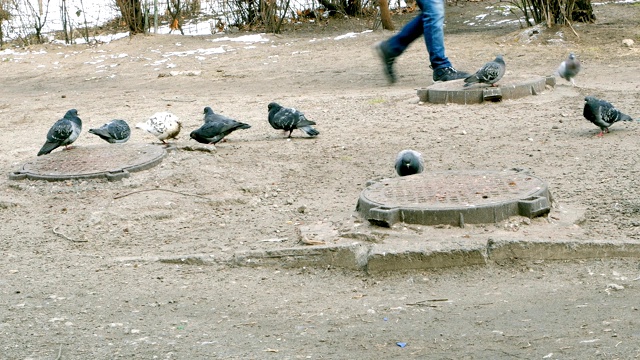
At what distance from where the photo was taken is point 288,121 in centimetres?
780

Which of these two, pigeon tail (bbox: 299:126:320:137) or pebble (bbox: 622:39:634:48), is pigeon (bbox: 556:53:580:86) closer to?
pebble (bbox: 622:39:634:48)

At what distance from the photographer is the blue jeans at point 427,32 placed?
800 cm

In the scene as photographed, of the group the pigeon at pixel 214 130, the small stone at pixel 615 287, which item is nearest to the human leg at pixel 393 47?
the pigeon at pixel 214 130

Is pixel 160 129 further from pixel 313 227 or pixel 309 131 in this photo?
pixel 313 227

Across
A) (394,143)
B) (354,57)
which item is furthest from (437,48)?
(354,57)

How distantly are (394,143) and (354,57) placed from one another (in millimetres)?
5422

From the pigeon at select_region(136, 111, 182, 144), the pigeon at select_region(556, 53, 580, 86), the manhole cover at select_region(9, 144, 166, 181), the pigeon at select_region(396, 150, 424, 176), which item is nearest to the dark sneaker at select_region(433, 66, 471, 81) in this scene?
the pigeon at select_region(556, 53, 580, 86)

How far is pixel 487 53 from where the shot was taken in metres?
11.8

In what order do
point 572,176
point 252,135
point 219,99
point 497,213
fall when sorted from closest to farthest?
1. point 497,213
2. point 572,176
3. point 252,135
4. point 219,99

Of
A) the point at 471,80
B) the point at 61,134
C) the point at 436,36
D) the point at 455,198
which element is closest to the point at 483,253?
the point at 455,198

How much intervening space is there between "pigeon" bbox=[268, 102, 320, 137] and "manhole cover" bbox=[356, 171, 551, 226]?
227 centimetres

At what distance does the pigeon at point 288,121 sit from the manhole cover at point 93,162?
1114 mm

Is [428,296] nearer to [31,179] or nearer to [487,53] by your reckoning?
[31,179]

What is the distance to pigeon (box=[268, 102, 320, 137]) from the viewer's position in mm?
7789
